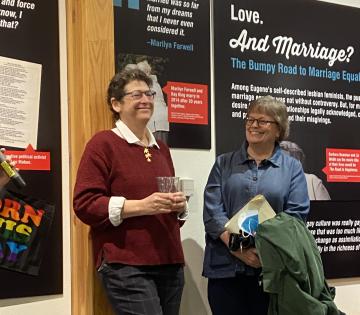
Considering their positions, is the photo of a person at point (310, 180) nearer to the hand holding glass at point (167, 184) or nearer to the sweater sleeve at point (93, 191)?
the hand holding glass at point (167, 184)

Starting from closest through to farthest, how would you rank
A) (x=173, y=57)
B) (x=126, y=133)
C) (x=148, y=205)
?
(x=148, y=205) < (x=126, y=133) < (x=173, y=57)

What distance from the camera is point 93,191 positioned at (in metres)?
2.27

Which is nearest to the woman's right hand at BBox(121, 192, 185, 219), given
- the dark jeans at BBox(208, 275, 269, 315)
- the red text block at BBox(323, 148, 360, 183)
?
the dark jeans at BBox(208, 275, 269, 315)

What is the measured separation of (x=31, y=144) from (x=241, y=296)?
3.92ft

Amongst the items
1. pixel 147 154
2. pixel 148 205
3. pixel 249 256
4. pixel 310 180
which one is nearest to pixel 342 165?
pixel 310 180

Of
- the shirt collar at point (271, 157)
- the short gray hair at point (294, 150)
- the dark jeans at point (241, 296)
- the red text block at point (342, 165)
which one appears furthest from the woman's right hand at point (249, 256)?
the red text block at point (342, 165)

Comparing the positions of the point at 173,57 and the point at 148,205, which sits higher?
the point at 173,57

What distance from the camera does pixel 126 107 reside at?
7.99 feet

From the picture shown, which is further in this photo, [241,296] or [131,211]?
[241,296]

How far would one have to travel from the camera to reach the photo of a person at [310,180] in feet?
11.0

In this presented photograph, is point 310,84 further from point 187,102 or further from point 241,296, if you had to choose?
point 241,296

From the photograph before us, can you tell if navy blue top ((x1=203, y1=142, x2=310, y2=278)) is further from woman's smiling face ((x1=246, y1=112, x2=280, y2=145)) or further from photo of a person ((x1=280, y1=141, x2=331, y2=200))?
photo of a person ((x1=280, y1=141, x2=331, y2=200))

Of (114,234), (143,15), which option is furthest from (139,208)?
(143,15)

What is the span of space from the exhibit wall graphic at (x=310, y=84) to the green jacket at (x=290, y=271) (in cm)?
77
